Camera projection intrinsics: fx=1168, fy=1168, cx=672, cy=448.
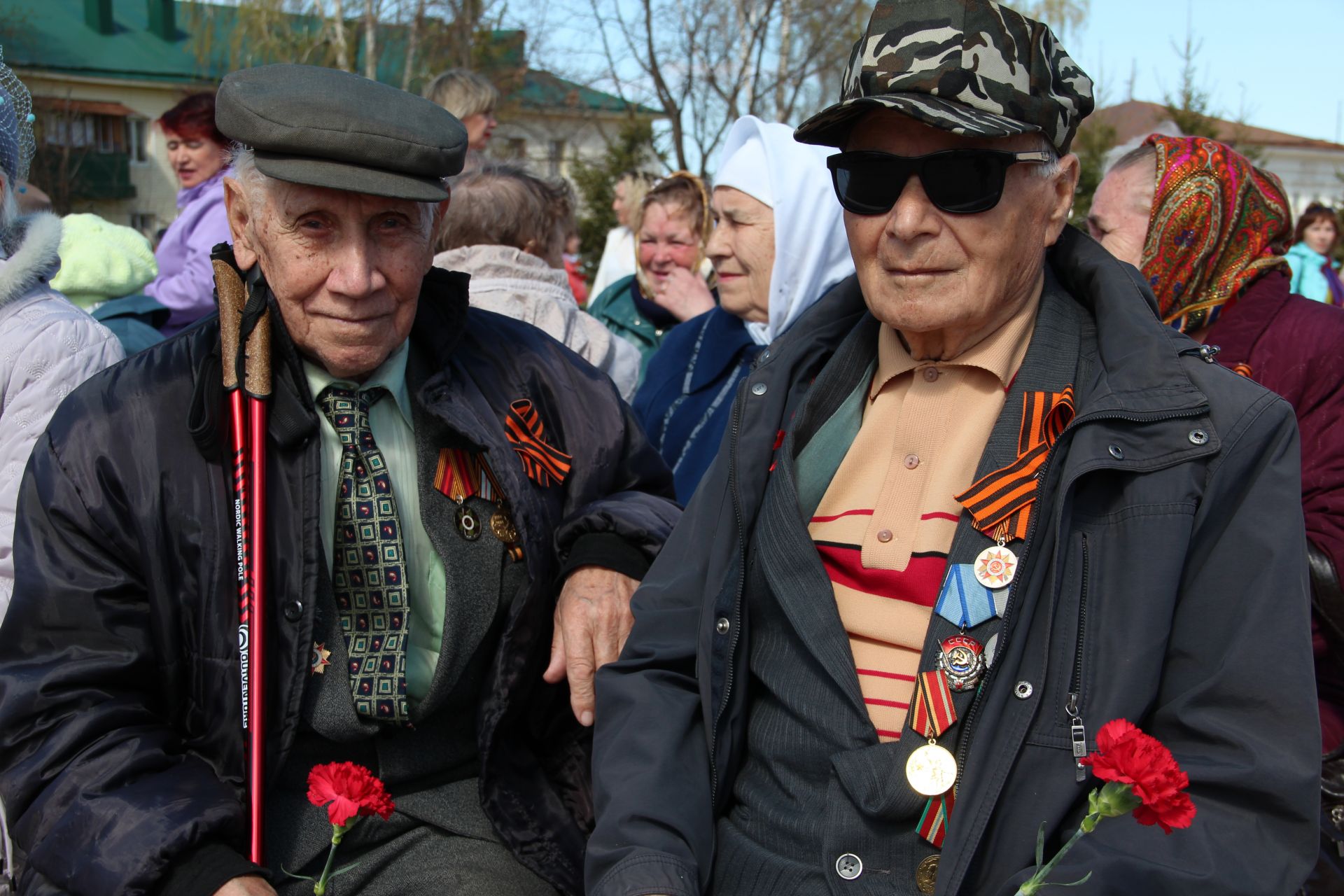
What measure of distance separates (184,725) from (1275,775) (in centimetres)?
193

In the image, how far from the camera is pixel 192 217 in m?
5.42

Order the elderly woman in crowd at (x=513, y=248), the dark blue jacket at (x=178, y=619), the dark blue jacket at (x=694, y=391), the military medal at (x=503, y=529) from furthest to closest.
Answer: the elderly woman in crowd at (x=513, y=248) < the dark blue jacket at (x=694, y=391) < the military medal at (x=503, y=529) < the dark blue jacket at (x=178, y=619)

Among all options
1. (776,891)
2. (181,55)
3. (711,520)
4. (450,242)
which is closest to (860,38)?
(711,520)

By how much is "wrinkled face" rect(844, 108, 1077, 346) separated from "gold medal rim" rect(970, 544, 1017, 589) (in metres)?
0.43

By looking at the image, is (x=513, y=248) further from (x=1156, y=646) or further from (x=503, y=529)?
(x=1156, y=646)

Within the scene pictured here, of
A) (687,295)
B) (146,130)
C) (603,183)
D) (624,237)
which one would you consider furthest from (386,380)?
(146,130)

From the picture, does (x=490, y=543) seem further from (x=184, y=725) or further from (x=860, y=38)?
(x=860, y=38)

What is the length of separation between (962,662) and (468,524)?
45.9 inches

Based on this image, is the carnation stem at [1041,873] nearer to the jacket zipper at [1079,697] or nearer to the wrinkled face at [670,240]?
the jacket zipper at [1079,697]

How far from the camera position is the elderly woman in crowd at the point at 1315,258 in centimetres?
829

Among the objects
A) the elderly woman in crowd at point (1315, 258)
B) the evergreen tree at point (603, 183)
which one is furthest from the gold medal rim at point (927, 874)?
the evergreen tree at point (603, 183)

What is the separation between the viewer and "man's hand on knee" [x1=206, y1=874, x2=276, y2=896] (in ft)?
6.42

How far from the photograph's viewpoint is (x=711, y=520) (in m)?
2.23

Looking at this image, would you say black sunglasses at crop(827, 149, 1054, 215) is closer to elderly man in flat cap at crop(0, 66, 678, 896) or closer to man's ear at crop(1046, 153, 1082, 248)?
man's ear at crop(1046, 153, 1082, 248)
